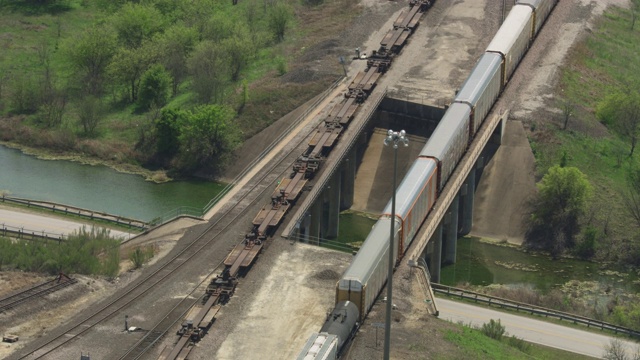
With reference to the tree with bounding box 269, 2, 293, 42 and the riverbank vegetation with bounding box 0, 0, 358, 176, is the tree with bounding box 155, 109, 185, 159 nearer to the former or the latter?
the riverbank vegetation with bounding box 0, 0, 358, 176

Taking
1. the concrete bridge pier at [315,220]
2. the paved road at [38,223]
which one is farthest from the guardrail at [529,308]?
the paved road at [38,223]

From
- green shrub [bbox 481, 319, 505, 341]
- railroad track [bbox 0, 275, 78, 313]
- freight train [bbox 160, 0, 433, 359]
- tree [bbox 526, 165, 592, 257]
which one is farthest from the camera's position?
tree [bbox 526, 165, 592, 257]

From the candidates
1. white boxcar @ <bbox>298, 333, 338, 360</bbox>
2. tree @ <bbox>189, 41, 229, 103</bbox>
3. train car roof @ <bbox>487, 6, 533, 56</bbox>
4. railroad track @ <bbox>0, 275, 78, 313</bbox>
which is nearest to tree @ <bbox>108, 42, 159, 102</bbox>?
tree @ <bbox>189, 41, 229, 103</bbox>

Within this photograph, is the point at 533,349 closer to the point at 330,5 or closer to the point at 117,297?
the point at 117,297

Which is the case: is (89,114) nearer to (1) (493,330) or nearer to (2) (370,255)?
(2) (370,255)

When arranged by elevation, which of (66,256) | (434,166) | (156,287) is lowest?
(156,287)

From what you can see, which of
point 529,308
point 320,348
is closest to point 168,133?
point 529,308
